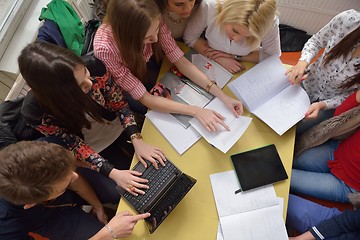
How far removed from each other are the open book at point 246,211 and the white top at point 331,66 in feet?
1.94

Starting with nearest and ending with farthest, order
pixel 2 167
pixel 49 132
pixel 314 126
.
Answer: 1. pixel 2 167
2. pixel 49 132
3. pixel 314 126

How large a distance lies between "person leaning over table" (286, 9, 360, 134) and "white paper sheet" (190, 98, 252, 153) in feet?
0.91

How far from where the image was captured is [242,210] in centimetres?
109

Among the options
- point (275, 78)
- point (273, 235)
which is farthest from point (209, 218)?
point (275, 78)

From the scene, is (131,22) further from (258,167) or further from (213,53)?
(258,167)

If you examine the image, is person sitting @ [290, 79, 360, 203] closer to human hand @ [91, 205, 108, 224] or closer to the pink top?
the pink top

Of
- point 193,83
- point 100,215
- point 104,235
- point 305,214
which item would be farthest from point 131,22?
point 305,214

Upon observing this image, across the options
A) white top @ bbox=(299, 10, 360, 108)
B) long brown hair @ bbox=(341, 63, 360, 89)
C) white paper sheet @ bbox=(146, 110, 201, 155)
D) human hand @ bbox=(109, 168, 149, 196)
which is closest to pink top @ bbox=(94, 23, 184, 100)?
white paper sheet @ bbox=(146, 110, 201, 155)

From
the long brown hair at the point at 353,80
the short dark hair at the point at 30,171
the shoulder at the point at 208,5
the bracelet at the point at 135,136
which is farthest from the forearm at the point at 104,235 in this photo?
the long brown hair at the point at 353,80

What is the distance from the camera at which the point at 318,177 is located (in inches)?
54.9

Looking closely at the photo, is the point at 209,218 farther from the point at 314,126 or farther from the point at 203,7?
the point at 203,7

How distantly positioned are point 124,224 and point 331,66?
3.73 feet

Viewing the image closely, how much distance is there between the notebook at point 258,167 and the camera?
112cm

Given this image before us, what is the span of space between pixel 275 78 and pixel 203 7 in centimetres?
46
